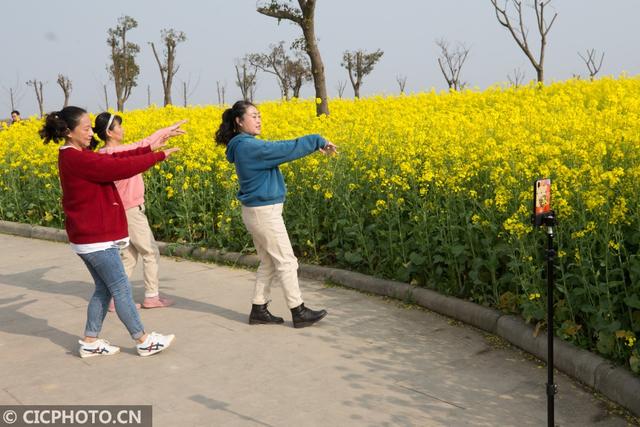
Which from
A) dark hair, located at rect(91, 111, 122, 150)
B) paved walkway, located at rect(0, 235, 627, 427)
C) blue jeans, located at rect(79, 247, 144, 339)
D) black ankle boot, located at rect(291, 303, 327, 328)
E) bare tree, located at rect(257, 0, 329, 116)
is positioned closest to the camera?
paved walkway, located at rect(0, 235, 627, 427)

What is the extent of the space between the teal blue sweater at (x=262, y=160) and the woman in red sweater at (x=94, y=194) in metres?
0.64

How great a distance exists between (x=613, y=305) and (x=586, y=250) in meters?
0.40

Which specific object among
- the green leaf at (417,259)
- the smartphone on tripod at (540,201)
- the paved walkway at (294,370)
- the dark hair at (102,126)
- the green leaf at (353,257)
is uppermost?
the dark hair at (102,126)

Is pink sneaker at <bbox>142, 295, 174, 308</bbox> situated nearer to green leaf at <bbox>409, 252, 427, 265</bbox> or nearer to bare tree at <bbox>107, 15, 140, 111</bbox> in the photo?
green leaf at <bbox>409, 252, 427, 265</bbox>

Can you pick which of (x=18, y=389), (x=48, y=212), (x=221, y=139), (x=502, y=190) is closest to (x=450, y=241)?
(x=502, y=190)

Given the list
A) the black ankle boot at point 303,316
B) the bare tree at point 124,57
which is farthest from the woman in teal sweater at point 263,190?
the bare tree at point 124,57

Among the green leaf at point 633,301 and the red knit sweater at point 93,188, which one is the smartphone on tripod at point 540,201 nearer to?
the green leaf at point 633,301

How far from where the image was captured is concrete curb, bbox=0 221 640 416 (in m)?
4.16

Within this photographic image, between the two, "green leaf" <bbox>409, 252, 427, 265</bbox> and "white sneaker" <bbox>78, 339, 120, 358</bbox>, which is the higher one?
"green leaf" <bbox>409, 252, 427, 265</bbox>

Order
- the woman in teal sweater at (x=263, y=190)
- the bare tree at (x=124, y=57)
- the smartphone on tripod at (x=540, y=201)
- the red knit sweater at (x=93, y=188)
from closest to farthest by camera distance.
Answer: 1. the smartphone on tripod at (x=540, y=201)
2. the red knit sweater at (x=93, y=188)
3. the woman in teal sweater at (x=263, y=190)
4. the bare tree at (x=124, y=57)

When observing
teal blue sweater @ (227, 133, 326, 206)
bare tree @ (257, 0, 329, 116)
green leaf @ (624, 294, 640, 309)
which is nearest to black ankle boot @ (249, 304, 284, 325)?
teal blue sweater @ (227, 133, 326, 206)

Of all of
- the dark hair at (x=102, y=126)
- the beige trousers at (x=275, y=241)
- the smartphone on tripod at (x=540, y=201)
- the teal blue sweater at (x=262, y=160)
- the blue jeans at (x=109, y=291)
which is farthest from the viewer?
the dark hair at (x=102, y=126)

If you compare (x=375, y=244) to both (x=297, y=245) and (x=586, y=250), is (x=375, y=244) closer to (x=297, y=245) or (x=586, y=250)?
(x=297, y=245)

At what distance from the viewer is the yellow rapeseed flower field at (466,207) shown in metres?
4.76
